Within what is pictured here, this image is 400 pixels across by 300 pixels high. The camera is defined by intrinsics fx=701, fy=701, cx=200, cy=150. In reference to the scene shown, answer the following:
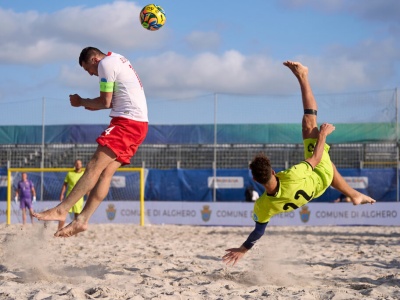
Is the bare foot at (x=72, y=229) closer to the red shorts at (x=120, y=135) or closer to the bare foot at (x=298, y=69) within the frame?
the red shorts at (x=120, y=135)

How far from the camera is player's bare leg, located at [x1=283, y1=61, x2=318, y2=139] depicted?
648 centimetres

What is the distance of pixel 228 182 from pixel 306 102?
11.6 metres

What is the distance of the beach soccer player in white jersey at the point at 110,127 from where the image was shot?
19.5 feet

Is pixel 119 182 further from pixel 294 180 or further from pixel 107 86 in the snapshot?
pixel 294 180

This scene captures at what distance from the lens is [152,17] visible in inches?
255

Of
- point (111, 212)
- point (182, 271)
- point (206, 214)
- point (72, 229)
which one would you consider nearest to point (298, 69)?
point (182, 271)

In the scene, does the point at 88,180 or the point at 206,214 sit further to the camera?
the point at 206,214

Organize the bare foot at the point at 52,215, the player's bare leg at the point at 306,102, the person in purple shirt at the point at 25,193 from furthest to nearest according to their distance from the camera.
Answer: the person in purple shirt at the point at 25,193 → the player's bare leg at the point at 306,102 → the bare foot at the point at 52,215

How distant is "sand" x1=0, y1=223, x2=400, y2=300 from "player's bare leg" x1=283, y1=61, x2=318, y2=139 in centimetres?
142

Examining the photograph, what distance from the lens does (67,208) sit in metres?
5.99

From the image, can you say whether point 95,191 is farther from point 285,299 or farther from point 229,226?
point 229,226

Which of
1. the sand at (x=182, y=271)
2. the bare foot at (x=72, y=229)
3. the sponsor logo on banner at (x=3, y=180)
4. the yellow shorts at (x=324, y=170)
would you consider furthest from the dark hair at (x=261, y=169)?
the sponsor logo on banner at (x=3, y=180)

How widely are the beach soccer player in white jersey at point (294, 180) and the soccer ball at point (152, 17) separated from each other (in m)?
1.52

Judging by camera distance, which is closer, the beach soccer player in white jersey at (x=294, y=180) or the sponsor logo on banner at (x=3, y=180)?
the beach soccer player in white jersey at (x=294, y=180)
